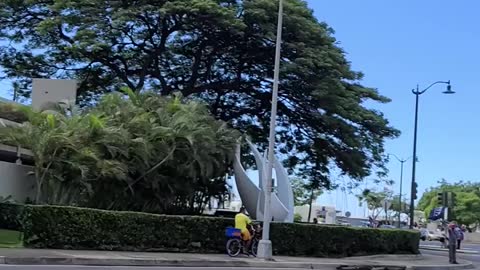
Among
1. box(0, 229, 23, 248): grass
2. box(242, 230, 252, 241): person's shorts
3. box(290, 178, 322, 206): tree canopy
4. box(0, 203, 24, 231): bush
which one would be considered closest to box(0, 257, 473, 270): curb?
box(242, 230, 252, 241): person's shorts

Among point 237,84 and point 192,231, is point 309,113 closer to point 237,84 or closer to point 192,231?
point 237,84

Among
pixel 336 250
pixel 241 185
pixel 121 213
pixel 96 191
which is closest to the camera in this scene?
pixel 121 213

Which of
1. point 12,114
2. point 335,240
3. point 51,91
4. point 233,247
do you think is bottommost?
point 233,247

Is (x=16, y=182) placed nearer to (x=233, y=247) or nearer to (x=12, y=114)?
(x=12, y=114)

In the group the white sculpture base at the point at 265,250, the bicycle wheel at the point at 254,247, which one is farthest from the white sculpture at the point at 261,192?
the white sculpture base at the point at 265,250

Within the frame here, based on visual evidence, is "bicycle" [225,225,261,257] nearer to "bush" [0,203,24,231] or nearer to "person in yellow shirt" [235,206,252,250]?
"person in yellow shirt" [235,206,252,250]

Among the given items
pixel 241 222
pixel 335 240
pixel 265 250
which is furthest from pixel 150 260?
pixel 335 240

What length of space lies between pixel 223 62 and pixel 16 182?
13086 millimetres

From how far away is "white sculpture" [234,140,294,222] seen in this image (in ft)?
95.2

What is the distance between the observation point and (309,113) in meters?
35.8

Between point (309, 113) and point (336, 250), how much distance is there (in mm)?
9737

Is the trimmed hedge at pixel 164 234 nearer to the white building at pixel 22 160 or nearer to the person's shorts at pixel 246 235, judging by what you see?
the person's shorts at pixel 246 235

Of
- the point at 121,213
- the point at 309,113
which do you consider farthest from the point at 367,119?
the point at 121,213

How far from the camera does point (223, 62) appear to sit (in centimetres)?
3675
